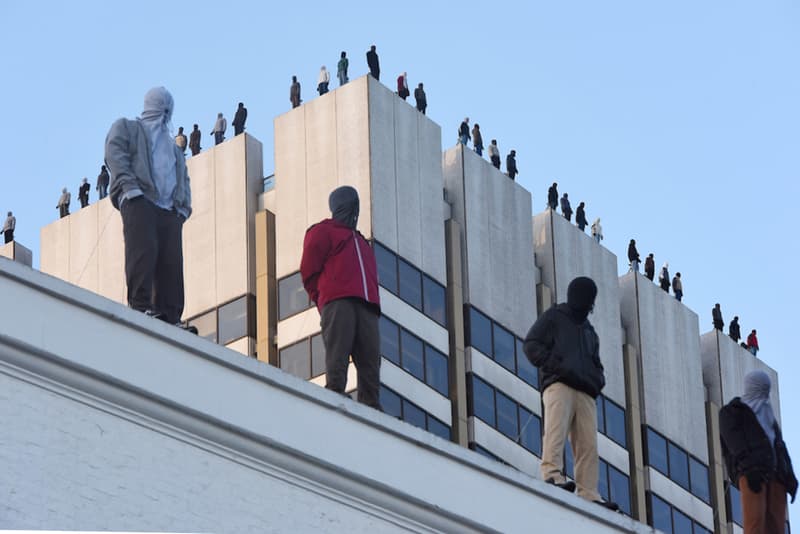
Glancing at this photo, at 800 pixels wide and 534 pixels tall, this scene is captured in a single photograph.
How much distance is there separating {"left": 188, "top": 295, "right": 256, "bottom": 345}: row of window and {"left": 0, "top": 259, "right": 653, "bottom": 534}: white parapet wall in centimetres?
3042

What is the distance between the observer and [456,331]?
45.7 m

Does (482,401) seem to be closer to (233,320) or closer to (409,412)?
(409,412)

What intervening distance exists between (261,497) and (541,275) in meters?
36.2

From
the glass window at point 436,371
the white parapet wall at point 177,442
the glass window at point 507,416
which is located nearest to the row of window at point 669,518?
the glass window at point 507,416

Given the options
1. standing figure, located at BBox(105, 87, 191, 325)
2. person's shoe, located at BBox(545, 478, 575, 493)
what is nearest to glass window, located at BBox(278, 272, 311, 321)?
person's shoe, located at BBox(545, 478, 575, 493)

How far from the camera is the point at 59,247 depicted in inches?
1954

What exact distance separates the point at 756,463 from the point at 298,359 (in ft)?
89.4

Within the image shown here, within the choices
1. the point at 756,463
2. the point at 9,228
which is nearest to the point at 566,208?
the point at 9,228

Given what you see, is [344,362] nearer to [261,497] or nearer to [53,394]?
[261,497]

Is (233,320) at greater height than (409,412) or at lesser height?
greater

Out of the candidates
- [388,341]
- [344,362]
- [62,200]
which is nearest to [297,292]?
[388,341]

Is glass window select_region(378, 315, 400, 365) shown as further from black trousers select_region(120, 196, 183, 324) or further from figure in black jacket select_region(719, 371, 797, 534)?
black trousers select_region(120, 196, 183, 324)

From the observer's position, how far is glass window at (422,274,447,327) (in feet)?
148

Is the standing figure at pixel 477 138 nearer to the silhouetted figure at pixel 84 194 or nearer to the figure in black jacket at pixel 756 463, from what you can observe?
the silhouetted figure at pixel 84 194
